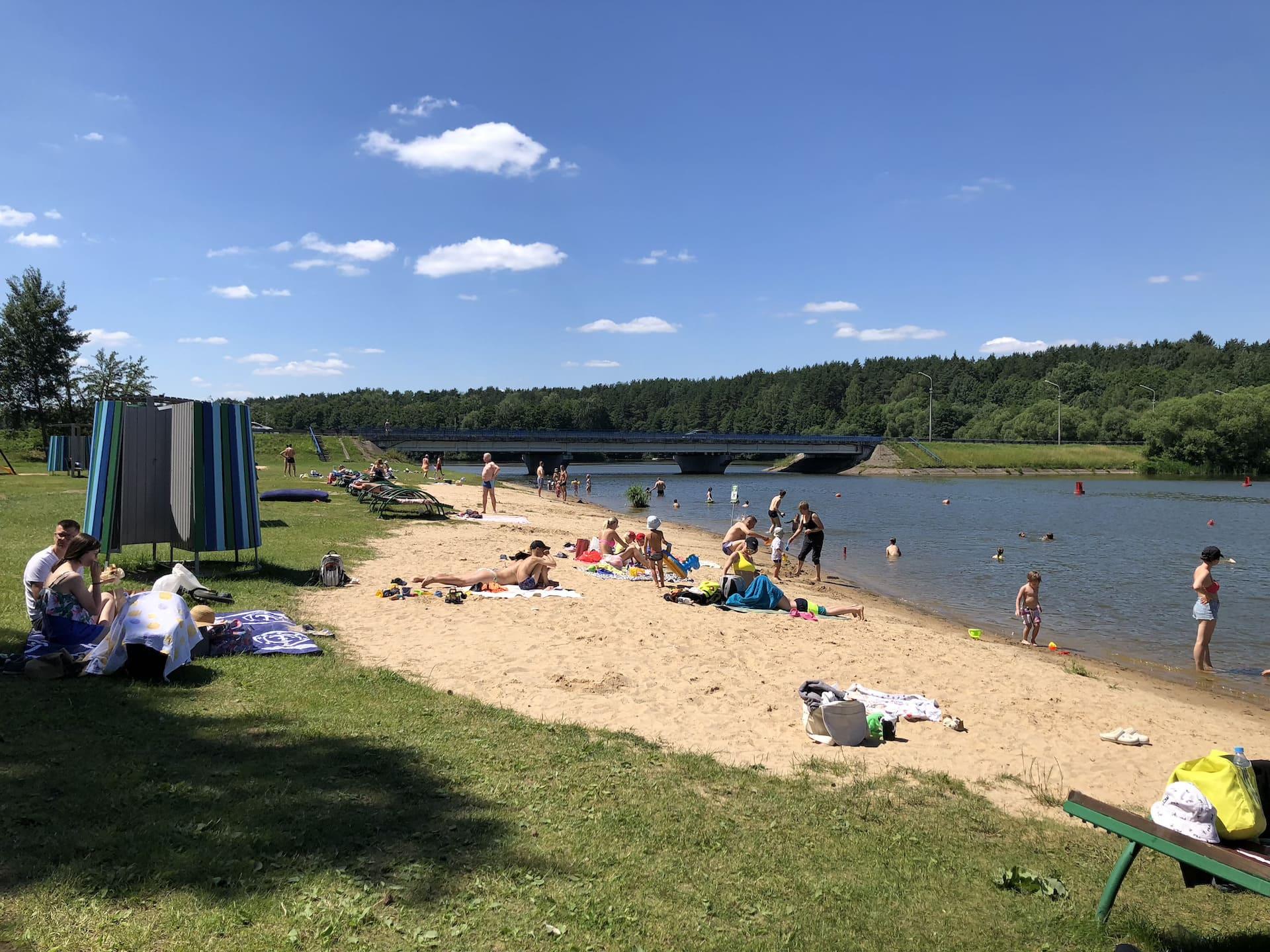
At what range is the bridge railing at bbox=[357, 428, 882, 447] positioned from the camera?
72750 mm

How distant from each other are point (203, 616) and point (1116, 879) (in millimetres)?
7204

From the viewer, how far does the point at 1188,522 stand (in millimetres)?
35375

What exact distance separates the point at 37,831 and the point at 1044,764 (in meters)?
6.75

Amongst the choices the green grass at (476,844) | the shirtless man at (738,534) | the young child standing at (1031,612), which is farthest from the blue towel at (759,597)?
the green grass at (476,844)

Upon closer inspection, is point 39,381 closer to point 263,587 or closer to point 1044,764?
point 263,587

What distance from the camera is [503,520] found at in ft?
75.5

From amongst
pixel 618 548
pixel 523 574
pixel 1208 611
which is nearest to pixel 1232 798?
pixel 1208 611

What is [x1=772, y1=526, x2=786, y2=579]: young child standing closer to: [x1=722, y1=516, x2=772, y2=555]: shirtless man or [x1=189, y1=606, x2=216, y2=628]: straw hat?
[x1=722, y1=516, x2=772, y2=555]: shirtless man

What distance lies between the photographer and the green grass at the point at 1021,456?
78438 mm

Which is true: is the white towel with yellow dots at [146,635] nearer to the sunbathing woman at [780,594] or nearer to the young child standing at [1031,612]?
the sunbathing woman at [780,594]

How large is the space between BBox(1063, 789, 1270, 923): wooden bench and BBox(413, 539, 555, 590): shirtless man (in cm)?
899

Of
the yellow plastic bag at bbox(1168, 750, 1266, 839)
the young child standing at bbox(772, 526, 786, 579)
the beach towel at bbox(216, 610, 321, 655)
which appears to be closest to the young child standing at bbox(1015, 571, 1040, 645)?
the young child standing at bbox(772, 526, 786, 579)

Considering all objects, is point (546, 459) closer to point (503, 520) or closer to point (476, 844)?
point (503, 520)

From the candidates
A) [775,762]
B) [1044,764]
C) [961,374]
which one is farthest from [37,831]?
[961,374]
